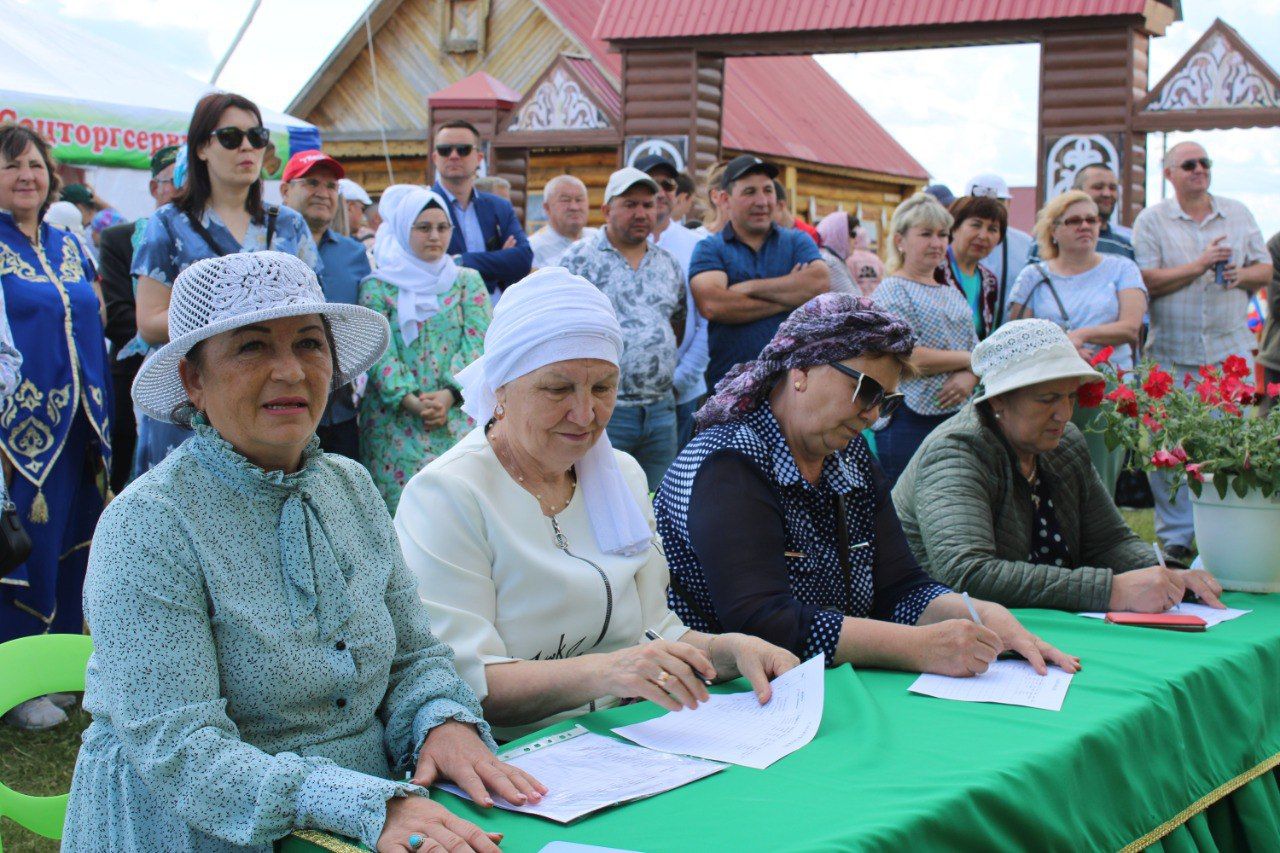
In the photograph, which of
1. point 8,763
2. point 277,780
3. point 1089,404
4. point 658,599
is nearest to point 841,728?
point 658,599

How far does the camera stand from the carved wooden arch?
33.1 ft

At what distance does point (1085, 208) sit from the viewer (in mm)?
5809

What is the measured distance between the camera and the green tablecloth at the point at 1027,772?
165 centimetres

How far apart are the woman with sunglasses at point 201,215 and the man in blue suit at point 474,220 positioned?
187 centimetres

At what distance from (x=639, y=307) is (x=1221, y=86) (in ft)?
23.3

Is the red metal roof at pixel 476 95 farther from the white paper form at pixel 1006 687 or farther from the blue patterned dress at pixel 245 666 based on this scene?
the blue patterned dress at pixel 245 666

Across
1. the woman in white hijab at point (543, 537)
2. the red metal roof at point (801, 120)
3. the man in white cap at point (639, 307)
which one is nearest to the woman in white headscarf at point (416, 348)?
the man in white cap at point (639, 307)

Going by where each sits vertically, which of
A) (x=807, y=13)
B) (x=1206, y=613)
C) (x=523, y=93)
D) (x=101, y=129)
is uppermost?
(x=523, y=93)

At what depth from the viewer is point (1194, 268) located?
6.65 meters

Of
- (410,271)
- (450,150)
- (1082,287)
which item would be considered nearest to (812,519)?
(410,271)

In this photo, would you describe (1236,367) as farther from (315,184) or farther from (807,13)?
(807,13)

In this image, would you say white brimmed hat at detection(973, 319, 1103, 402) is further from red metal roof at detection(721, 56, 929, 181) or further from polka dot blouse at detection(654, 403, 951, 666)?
red metal roof at detection(721, 56, 929, 181)

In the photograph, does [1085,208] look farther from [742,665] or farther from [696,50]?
[696,50]

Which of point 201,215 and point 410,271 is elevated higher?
point 201,215
